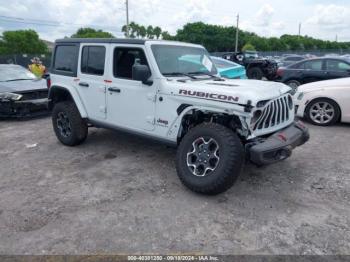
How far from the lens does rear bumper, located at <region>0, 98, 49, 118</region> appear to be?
8047mm

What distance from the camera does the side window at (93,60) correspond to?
5.13m

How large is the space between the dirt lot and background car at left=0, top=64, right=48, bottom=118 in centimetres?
291

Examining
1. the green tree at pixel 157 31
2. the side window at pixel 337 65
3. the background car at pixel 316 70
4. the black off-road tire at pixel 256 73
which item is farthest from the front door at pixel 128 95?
the green tree at pixel 157 31

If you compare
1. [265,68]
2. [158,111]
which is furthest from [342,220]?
[265,68]

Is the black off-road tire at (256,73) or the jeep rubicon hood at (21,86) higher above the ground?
the black off-road tire at (256,73)

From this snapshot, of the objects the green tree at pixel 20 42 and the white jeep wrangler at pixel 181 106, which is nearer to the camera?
the white jeep wrangler at pixel 181 106

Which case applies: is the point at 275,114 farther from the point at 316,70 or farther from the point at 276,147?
the point at 316,70

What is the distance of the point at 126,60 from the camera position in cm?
484

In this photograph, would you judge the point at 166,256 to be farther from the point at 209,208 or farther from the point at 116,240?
the point at 209,208

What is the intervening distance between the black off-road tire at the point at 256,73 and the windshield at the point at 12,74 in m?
9.97

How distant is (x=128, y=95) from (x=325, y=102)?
186 inches

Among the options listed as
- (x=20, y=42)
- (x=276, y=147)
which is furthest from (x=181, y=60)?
(x=20, y=42)

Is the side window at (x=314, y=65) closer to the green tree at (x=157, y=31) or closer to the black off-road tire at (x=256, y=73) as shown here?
the black off-road tire at (x=256, y=73)

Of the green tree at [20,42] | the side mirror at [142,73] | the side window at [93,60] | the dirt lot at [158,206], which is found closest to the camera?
the dirt lot at [158,206]
